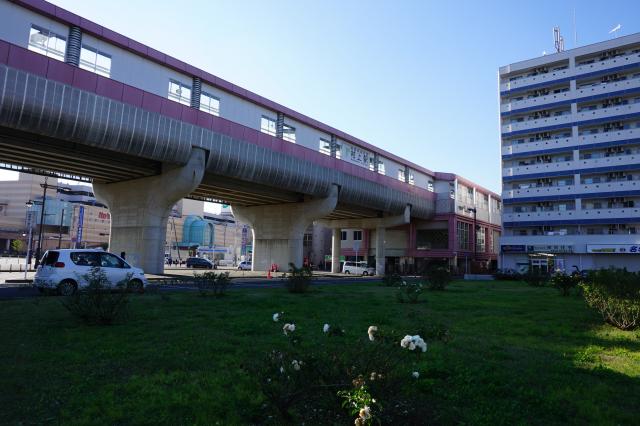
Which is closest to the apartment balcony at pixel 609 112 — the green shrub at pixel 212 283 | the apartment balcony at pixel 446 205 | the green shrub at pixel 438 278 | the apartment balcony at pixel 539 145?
the apartment balcony at pixel 539 145

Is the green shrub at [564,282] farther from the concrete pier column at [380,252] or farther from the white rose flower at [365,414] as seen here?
the concrete pier column at [380,252]

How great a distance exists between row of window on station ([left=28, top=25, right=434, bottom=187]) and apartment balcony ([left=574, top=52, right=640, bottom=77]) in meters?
32.7

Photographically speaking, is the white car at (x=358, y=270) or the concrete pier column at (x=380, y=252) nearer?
the white car at (x=358, y=270)

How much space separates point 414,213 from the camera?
60.2 metres

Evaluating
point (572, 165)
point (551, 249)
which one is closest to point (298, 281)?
point (551, 249)

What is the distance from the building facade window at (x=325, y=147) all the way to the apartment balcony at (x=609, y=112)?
32.3m

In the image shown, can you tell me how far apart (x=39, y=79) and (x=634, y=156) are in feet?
188

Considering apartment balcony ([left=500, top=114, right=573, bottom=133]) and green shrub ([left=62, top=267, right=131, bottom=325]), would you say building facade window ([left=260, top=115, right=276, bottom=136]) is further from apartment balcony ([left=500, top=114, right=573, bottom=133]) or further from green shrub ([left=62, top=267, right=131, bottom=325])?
apartment balcony ([left=500, top=114, right=573, bottom=133])

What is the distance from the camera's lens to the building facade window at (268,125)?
37.9 m

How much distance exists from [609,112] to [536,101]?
8.50m

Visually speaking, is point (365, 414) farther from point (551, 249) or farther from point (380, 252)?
point (551, 249)

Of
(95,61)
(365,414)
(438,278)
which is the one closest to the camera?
(365,414)

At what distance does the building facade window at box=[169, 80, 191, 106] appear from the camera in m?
31.0

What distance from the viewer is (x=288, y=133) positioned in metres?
41.0
